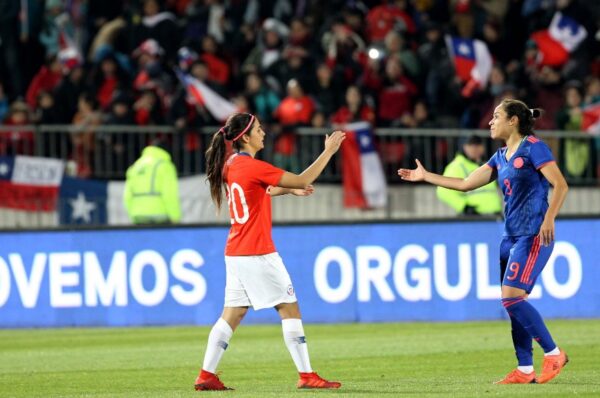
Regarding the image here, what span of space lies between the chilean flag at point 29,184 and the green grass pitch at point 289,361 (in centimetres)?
297

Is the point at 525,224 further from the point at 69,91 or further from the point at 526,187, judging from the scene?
the point at 69,91

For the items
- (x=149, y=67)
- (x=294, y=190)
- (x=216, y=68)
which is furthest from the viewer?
(x=216, y=68)

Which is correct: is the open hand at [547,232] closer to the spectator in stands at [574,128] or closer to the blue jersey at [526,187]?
the blue jersey at [526,187]

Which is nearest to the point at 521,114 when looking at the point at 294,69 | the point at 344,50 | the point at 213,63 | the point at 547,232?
the point at 547,232

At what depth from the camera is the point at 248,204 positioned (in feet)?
36.4

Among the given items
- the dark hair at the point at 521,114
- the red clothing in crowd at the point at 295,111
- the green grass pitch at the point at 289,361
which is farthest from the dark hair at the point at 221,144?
the red clothing in crowd at the point at 295,111

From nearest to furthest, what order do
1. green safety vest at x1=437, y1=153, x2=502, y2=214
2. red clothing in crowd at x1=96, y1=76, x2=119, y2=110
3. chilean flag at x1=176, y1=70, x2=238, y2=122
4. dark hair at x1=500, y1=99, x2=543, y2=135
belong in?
dark hair at x1=500, y1=99, x2=543, y2=135 → green safety vest at x1=437, y1=153, x2=502, y2=214 → chilean flag at x1=176, y1=70, x2=238, y2=122 → red clothing in crowd at x1=96, y1=76, x2=119, y2=110

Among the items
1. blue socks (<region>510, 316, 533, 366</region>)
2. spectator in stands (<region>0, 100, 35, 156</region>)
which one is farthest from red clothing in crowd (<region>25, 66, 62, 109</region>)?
blue socks (<region>510, 316, 533, 366</region>)

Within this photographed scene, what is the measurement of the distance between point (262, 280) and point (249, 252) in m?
0.24

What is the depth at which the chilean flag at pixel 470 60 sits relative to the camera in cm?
2284

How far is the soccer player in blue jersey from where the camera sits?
11.1m

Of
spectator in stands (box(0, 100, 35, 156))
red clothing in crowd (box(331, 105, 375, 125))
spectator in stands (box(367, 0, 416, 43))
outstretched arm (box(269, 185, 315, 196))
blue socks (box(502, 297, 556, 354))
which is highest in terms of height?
spectator in stands (box(367, 0, 416, 43))

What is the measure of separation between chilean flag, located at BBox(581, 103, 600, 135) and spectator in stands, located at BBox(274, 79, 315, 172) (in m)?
4.10

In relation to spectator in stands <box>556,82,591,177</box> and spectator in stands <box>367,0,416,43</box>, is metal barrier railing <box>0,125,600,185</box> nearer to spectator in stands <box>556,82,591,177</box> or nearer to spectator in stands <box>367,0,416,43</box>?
spectator in stands <box>556,82,591,177</box>
